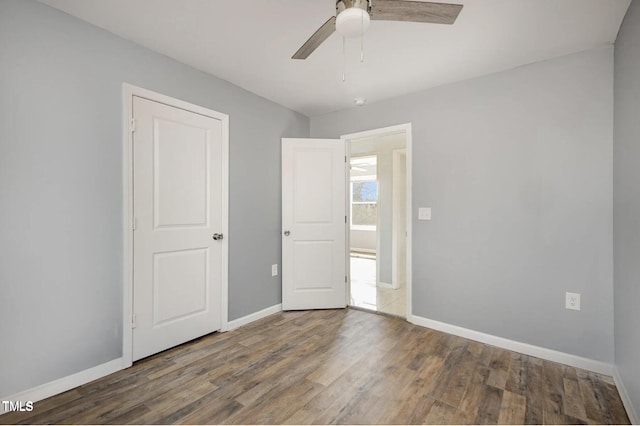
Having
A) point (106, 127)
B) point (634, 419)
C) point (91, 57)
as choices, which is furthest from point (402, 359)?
point (91, 57)

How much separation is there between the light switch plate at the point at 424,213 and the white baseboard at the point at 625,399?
5.61ft

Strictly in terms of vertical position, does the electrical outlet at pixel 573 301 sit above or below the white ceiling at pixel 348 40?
below

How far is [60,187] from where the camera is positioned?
1879 mm

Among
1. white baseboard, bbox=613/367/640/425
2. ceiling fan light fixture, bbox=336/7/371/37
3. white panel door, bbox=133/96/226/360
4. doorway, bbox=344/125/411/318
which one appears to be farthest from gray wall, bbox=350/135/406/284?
ceiling fan light fixture, bbox=336/7/371/37

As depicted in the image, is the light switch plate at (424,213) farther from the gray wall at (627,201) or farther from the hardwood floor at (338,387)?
the gray wall at (627,201)

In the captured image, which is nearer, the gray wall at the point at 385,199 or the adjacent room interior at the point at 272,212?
the adjacent room interior at the point at 272,212

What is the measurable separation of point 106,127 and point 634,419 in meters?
3.68

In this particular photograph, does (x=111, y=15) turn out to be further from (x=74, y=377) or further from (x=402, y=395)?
(x=402, y=395)

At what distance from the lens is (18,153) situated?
1726 mm

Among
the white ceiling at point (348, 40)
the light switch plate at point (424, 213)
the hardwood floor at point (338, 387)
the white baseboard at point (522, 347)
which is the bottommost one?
the hardwood floor at point (338, 387)

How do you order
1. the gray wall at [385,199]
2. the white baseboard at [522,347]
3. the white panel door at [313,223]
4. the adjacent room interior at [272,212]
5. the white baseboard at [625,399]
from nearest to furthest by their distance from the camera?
1. the white baseboard at [625,399]
2. the adjacent room interior at [272,212]
3. the white baseboard at [522,347]
4. the white panel door at [313,223]
5. the gray wall at [385,199]

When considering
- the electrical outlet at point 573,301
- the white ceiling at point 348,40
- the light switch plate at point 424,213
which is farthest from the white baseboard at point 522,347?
the white ceiling at point 348,40

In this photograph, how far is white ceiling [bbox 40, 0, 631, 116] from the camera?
1.82 meters

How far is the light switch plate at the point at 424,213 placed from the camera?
118 inches
